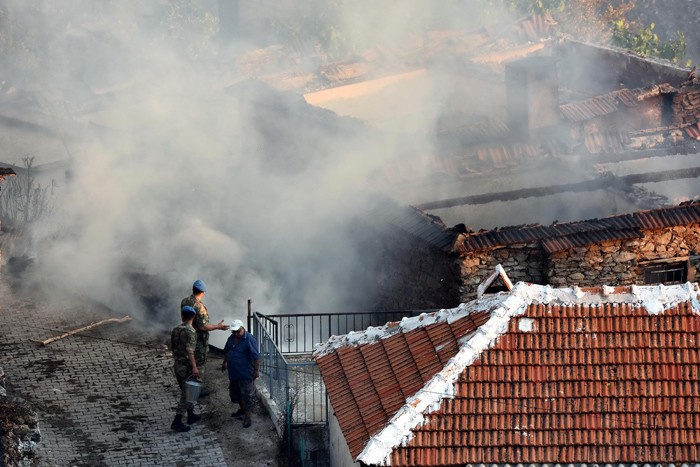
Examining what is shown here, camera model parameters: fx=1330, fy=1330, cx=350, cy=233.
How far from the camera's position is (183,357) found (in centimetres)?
1389

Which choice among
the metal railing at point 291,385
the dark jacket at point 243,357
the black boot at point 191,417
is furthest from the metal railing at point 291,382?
the black boot at point 191,417

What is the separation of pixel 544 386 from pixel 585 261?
6.26 meters

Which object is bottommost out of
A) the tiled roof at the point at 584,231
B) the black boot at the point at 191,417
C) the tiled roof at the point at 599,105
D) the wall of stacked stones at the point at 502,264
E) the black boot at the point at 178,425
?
the black boot at the point at 178,425

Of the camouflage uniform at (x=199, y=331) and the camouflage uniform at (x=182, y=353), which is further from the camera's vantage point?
the camouflage uniform at (x=199, y=331)

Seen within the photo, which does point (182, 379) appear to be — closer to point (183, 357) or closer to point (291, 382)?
point (183, 357)

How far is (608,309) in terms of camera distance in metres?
11.8

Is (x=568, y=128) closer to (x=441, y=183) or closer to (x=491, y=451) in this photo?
(x=441, y=183)

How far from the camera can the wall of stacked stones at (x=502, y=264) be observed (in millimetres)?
17062

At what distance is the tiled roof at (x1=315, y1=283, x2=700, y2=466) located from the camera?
11109mm

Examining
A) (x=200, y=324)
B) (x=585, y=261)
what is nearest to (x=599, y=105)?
(x=585, y=261)

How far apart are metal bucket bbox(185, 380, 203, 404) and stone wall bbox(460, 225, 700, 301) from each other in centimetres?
450

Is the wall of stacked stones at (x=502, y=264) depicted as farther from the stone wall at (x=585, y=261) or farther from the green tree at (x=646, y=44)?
the green tree at (x=646, y=44)

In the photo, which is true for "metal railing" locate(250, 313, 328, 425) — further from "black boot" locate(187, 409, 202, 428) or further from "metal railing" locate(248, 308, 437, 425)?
"black boot" locate(187, 409, 202, 428)

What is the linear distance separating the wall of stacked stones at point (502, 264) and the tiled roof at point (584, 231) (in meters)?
0.18
